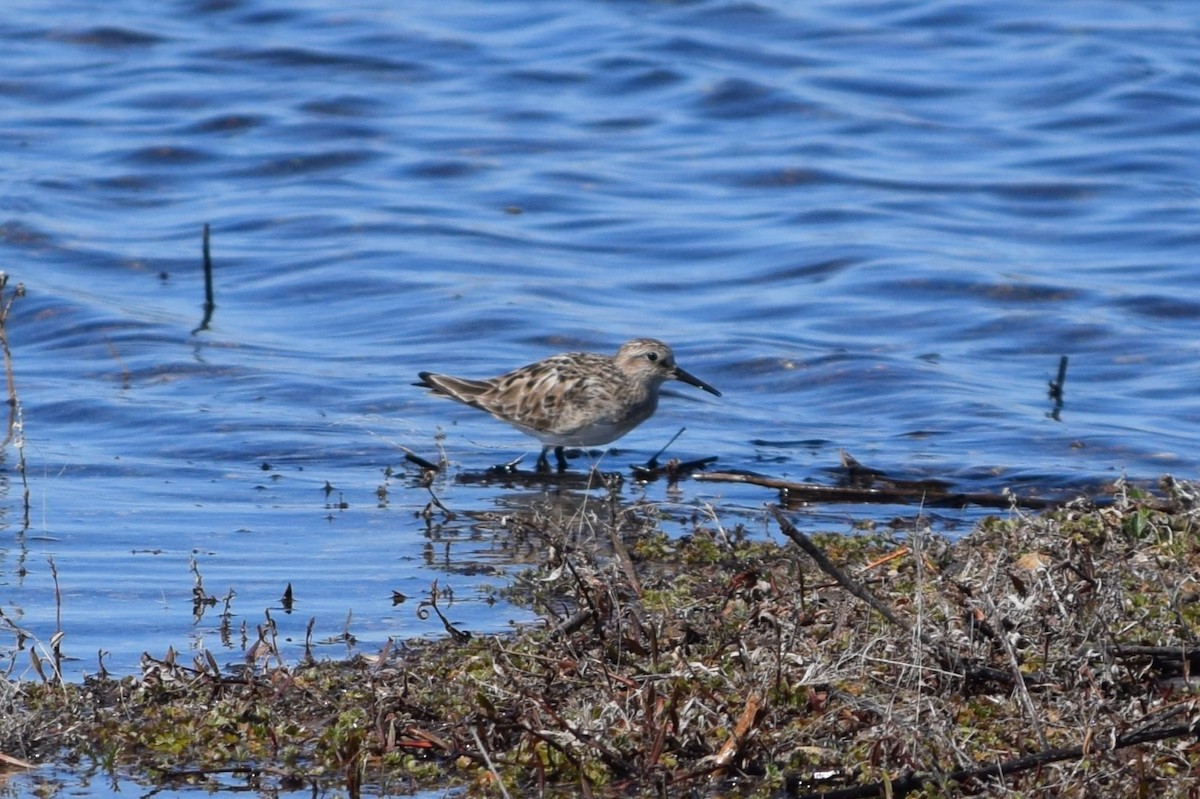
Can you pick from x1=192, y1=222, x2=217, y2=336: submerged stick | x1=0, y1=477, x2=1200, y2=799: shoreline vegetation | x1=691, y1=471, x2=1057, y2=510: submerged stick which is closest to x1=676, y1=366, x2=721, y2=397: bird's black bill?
x1=691, y1=471, x2=1057, y2=510: submerged stick

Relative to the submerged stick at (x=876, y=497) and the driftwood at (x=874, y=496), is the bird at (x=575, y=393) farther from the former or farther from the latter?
the submerged stick at (x=876, y=497)

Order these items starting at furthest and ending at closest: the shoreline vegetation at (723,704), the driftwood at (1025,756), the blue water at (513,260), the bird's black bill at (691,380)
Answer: the bird's black bill at (691,380) < the blue water at (513,260) < the shoreline vegetation at (723,704) < the driftwood at (1025,756)

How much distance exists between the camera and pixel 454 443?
12.1 m

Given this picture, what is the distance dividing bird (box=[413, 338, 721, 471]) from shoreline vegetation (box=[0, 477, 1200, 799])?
16.2 feet

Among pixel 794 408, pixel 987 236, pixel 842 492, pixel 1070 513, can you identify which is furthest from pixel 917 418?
pixel 987 236

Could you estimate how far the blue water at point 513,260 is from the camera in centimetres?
975

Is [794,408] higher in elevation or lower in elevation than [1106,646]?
lower

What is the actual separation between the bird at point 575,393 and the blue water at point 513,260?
13.1 inches

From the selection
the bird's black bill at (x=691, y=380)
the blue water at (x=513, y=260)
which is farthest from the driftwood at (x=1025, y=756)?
the bird's black bill at (x=691, y=380)

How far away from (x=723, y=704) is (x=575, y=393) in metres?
6.13

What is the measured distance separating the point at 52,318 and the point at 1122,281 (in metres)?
8.66

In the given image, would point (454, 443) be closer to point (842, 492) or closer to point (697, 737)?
point (842, 492)

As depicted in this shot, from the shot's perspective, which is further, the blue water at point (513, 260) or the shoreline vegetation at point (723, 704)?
the blue water at point (513, 260)

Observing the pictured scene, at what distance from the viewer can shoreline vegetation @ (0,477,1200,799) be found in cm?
551
